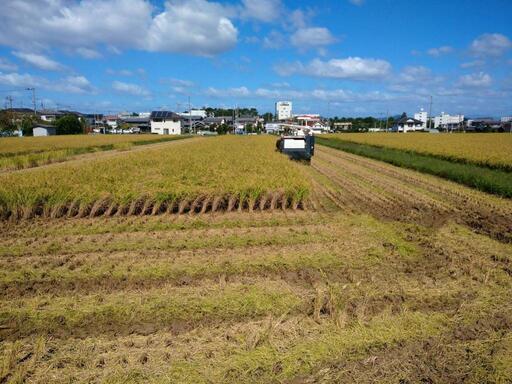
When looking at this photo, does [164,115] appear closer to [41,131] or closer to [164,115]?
[164,115]

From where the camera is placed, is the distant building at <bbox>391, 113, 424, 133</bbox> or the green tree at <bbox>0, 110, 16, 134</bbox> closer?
the green tree at <bbox>0, 110, 16, 134</bbox>

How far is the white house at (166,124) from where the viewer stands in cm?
9425

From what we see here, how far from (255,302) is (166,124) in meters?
94.8

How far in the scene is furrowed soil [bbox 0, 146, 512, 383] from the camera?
3260 mm

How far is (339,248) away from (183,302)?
126 inches

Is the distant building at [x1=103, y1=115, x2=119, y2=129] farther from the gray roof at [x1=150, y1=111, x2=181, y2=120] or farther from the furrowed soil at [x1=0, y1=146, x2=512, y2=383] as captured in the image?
the furrowed soil at [x1=0, y1=146, x2=512, y2=383]

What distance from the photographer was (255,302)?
173 inches

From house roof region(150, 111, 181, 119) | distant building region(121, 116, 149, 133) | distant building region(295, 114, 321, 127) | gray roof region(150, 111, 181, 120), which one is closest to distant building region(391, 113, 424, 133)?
distant building region(295, 114, 321, 127)

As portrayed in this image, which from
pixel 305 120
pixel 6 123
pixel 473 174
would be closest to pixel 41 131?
pixel 6 123

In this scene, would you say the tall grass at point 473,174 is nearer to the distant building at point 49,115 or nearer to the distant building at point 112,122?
the distant building at point 112,122

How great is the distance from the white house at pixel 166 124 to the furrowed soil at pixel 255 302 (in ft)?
293

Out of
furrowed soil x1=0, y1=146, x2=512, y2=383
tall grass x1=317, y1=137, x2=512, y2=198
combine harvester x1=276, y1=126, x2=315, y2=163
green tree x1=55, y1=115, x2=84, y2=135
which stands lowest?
furrowed soil x1=0, y1=146, x2=512, y2=383

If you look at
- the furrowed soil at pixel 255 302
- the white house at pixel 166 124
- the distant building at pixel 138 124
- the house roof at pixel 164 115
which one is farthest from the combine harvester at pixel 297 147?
the distant building at pixel 138 124

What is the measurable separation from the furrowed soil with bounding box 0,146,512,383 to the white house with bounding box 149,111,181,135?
89.3 metres
